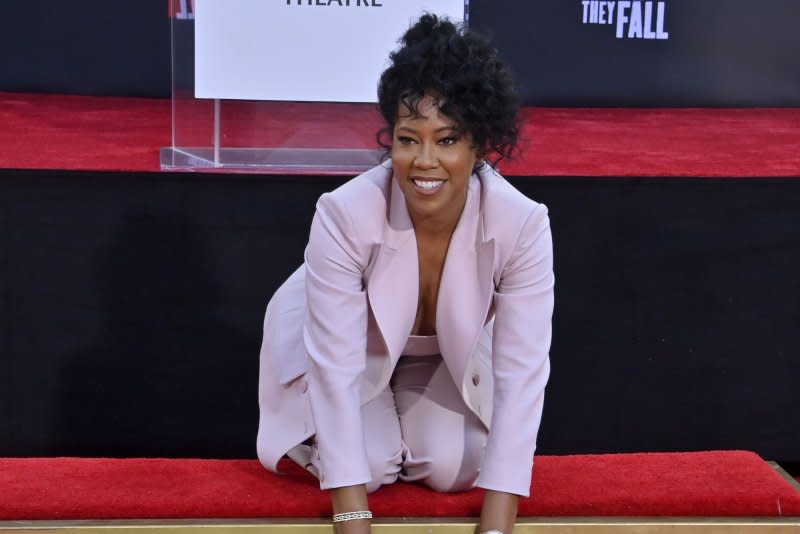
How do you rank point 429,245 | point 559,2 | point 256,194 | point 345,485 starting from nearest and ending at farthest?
point 345,485 → point 429,245 → point 256,194 → point 559,2

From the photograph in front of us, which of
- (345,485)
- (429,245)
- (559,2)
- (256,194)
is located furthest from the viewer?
(559,2)

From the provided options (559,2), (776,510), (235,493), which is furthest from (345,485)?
(559,2)

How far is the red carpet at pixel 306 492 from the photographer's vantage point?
2010mm

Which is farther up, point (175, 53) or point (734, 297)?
point (175, 53)

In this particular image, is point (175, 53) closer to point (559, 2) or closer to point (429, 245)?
point (429, 245)

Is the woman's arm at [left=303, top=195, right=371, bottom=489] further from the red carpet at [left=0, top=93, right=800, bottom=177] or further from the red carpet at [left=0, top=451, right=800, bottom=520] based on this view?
the red carpet at [left=0, top=93, right=800, bottom=177]

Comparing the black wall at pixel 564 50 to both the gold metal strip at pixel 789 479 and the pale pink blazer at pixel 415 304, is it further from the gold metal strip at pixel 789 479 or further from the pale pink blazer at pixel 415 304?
the pale pink blazer at pixel 415 304

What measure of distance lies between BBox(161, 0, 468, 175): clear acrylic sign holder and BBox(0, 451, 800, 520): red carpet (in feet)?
2.42

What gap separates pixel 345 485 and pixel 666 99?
7.35 feet

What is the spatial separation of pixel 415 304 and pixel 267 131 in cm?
85

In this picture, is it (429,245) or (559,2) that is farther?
(559,2)

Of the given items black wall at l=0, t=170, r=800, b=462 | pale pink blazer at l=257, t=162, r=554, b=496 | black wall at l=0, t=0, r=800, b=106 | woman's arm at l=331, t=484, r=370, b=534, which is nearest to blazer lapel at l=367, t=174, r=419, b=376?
pale pink blazer at l=257, t=162, r=554, b=496

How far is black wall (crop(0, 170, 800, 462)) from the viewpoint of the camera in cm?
259

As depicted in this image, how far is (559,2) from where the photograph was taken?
3.76 metres
